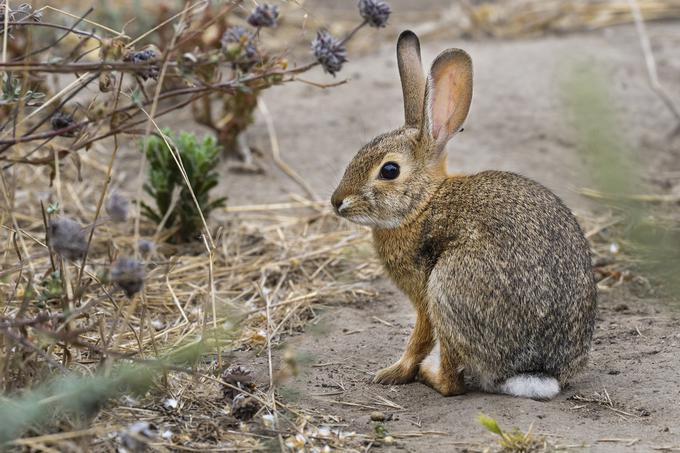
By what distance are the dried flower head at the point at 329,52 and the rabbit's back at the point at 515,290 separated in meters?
0.87

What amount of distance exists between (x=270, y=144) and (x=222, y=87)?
3.99m

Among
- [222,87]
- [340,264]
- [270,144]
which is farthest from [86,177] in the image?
[222,87]

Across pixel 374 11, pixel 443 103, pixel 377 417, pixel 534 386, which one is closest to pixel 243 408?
pixel 377 417

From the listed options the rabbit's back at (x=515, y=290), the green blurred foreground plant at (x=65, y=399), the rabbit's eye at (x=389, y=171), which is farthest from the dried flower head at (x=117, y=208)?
the rabbit's eye at (x=389, y=171)

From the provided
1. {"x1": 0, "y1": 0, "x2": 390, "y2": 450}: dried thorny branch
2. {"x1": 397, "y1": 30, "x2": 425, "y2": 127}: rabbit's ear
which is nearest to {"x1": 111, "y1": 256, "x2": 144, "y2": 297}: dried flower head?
{"x1": 0, "y1": 0, "x2": 390, "y2": 450}: dried thorny branch

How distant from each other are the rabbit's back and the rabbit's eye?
440mm

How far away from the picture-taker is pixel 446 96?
4.54 m

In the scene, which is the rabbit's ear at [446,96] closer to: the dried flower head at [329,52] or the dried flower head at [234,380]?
the dried flower head at [329,52]

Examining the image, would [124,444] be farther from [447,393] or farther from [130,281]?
[447,393]

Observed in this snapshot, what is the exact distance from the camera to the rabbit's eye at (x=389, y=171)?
14.6ft

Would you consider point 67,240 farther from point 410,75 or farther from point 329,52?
point 410,75

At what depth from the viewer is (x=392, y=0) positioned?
37.8ft

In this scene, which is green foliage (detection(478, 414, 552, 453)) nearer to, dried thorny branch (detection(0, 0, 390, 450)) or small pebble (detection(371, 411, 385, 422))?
small pebble (detection(371, 411, 385, 422))

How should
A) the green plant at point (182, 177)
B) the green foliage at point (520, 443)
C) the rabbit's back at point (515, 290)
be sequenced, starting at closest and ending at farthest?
the green foliage at point (520, 443) → the rabbit's back at point (515, 290) → the green plant at point (182, 177)
